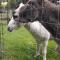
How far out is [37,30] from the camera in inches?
183

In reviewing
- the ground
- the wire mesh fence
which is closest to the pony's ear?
the wire mesh fence

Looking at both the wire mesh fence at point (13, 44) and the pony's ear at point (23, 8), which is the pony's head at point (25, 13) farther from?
the wire mesh fence at point (13, 44)

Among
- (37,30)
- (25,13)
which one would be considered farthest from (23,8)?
(37,30)

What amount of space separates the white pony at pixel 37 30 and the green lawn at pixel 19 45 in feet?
0.19

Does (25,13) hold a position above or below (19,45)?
above

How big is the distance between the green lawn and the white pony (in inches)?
2.3

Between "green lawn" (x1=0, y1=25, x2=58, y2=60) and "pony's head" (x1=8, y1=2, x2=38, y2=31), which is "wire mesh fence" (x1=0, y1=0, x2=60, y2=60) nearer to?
"green lawn" (x1=0, y1=25, x2=58, y2=60)

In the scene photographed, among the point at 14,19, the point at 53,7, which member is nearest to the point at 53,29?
the point at 53,7

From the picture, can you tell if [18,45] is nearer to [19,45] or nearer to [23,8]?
[19,45]

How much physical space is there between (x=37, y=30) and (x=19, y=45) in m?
0.31

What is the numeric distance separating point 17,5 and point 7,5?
0.79 feet

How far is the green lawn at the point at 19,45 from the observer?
4.53 meters

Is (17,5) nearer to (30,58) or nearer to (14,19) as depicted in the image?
(14,19)

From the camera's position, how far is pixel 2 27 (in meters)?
4.74
